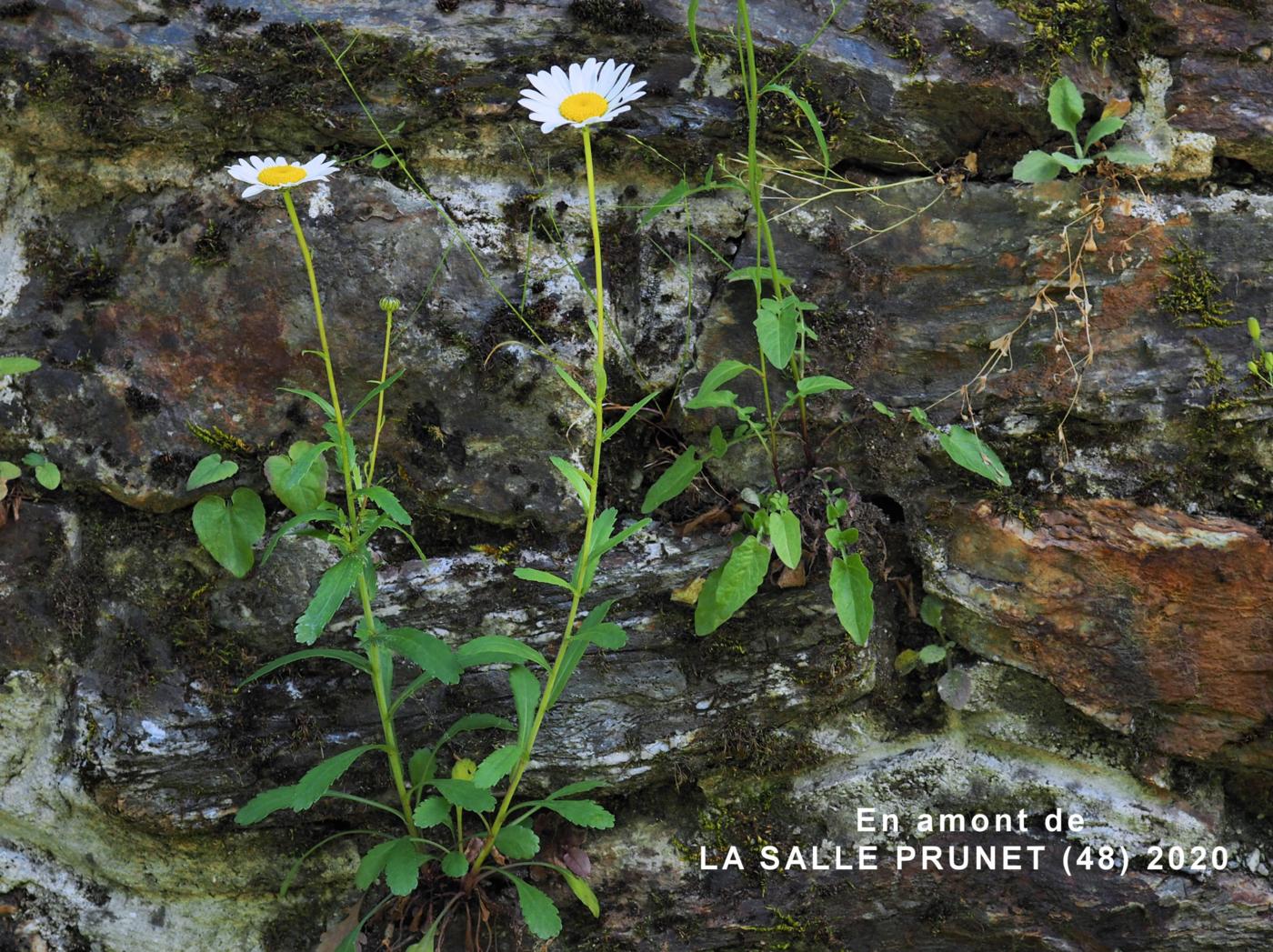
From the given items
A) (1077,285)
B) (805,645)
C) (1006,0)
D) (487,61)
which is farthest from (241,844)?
(1006,0)

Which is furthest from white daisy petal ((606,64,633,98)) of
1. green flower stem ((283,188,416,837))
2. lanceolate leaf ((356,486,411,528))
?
lanceolate leaf ((356,486,411,528))

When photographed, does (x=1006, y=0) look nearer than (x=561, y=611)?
No

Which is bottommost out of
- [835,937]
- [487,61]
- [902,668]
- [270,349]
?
[835,937]

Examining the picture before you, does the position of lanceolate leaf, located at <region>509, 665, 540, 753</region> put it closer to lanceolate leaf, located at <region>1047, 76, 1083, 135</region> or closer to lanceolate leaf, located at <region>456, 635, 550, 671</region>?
lanceolate leaf, located at <region>456, 635, 550, 671</region>

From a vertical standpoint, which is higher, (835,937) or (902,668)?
(902,668)

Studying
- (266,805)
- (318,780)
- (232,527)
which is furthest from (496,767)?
(232,527)

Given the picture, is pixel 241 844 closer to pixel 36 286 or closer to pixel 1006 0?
pixel 36 286

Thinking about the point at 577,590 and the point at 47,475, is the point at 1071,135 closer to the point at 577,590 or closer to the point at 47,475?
the point at 577,590
